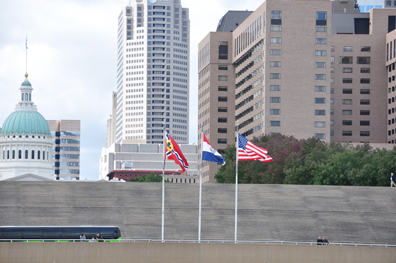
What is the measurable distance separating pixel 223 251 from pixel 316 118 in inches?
3134

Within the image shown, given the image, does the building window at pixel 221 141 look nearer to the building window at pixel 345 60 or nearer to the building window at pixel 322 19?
the building window at pixel 345 60

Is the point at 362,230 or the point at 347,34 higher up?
the point at 347,34

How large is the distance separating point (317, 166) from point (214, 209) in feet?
79.6

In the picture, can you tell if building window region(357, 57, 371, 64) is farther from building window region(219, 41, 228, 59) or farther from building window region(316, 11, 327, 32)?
building window region(219, 41, 228, 59)

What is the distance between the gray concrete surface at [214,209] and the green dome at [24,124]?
91172 mm

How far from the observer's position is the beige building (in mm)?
129875

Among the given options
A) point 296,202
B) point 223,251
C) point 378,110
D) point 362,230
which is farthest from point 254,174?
point 378,110

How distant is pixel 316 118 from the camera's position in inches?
5084

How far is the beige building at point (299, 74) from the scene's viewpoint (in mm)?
129875

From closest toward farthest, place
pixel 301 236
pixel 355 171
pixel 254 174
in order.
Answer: pixel 301 236 < pixel 355 171 < pixel 254 174

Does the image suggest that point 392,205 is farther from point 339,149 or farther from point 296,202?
point 339,149

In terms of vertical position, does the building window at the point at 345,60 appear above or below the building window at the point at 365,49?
below

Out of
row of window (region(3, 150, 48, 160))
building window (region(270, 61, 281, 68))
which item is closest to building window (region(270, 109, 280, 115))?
building window (region(270, 61, 281, 68))

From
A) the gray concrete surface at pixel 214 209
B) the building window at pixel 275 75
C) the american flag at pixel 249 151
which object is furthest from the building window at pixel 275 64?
the american flag at pixel 249 151
